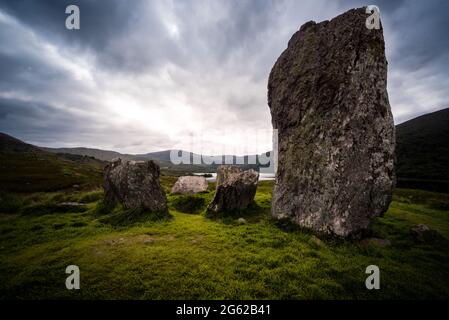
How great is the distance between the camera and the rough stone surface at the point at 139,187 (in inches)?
553

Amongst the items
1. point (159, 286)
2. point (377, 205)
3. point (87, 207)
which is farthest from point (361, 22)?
point (87, 207)

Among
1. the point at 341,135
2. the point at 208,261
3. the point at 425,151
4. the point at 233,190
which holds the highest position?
the point at 425,151

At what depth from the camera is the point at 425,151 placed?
11694 cm

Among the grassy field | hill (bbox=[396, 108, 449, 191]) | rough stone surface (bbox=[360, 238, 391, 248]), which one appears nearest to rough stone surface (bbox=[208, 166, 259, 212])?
the grassy field

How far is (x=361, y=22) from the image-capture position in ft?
36.1

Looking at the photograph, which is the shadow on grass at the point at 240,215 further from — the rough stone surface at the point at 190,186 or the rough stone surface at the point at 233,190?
the rough stone surface at the point at 190,186

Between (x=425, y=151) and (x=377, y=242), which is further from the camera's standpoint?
(x=425, y=151)

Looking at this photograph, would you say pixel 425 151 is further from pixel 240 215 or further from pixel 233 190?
pixel 240 215

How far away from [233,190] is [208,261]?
726cm

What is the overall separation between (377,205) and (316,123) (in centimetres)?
506

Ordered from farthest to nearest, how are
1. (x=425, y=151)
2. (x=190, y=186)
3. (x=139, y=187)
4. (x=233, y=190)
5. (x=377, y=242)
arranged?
(x=425, y=151)
(x=190, y=186)
(x=233, y=190)
(x=139, y=187)
(x=377, y=242)

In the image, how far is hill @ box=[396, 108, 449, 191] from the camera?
87.1 m

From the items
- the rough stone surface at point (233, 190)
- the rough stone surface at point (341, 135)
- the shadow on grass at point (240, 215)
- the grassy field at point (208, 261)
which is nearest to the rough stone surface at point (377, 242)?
the grassy field at point (208, 261)

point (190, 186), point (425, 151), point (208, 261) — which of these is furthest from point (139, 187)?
point (425, 151)
